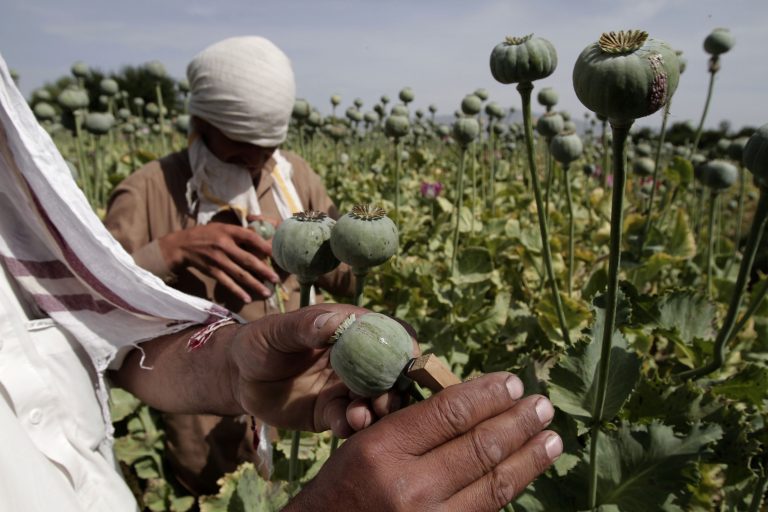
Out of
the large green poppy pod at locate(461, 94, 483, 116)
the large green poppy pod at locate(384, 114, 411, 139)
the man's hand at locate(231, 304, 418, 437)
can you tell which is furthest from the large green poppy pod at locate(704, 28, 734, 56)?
the man's hand at locate(231, 304, 418, 437)

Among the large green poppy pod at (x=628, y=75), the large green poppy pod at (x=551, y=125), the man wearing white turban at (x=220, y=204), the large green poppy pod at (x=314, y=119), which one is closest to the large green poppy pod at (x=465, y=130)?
the large green poppy pod at (x=551, y=125)

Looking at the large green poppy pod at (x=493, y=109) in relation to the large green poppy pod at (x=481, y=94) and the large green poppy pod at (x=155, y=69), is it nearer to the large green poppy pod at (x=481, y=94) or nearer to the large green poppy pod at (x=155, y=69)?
the large green poppy pod at (x=481, y=94)

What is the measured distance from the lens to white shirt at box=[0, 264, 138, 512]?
760 mm

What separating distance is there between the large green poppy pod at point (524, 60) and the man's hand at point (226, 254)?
0.87 meters

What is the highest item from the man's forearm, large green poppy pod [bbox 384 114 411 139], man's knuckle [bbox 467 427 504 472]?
man's knuckle [bbox 467 427 504 472]

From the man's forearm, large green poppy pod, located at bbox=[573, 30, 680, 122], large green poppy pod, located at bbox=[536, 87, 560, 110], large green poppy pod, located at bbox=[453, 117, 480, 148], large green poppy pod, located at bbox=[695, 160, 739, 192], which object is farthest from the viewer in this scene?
large green poppy pod, located at bbox=[536, 87, 560, 110]

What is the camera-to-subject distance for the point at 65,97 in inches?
124

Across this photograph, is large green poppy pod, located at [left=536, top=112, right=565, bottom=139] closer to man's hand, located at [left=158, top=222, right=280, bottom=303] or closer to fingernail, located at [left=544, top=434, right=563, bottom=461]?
man's hand, located at [left=158, top=222, right=280, bottom=303]

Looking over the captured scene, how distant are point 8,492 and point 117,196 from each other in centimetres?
151

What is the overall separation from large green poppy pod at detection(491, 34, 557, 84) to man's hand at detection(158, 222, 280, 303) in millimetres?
870

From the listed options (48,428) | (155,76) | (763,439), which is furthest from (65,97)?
(763,439)

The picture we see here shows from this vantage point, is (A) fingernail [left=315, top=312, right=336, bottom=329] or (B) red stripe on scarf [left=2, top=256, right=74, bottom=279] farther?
(B) red stripe on scarf [left=2, top=256, right=74, bottom=279]

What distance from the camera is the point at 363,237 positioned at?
889 mm

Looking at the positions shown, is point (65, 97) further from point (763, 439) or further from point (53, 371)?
point (763, 439)
